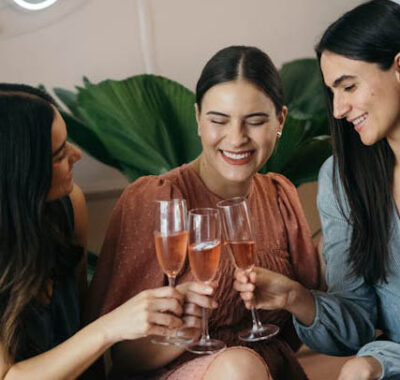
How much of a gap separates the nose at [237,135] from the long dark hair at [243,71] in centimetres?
12

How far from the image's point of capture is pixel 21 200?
1425 mm

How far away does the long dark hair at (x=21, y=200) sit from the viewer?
140 cm

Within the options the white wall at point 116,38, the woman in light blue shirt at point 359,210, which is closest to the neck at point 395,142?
the woman in light blue shirt at point 359,210

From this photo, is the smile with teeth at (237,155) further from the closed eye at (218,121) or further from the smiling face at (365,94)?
the smiling face at (365,94)

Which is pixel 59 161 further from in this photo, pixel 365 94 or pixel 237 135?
pixel 365 94

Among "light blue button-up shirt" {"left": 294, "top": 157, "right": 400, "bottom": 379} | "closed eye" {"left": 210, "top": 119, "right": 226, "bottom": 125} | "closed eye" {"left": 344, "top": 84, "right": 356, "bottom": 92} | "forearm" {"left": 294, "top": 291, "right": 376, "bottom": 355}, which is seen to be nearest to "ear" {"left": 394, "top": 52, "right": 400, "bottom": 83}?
"closed eye" {"left": 344, "top": 84, "right": 356, "bottom": 92}

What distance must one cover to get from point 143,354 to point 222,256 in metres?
0.36

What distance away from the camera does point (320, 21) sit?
3.38m

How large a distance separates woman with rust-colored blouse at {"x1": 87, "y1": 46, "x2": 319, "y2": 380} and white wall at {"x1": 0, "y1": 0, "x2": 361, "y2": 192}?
104cm

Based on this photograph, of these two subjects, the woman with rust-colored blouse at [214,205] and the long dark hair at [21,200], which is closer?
the long dark hair at [21,200]

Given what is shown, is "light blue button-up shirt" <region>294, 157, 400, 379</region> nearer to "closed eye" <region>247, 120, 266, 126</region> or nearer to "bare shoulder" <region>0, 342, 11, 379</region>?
"closed eye" <region>247, 120, 266, 126</region>

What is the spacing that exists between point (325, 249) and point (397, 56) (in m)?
0.56

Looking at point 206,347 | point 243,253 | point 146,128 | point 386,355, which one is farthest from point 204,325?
point 146,128

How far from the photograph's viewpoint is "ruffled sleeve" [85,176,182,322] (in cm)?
169
